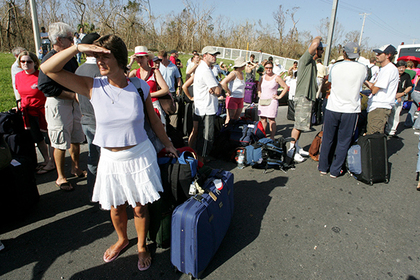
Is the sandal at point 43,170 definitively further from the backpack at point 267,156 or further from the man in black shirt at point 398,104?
the man in black shirt at point 398,104

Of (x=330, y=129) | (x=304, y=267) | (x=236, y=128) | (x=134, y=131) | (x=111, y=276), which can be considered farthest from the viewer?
(x=236, y=128)

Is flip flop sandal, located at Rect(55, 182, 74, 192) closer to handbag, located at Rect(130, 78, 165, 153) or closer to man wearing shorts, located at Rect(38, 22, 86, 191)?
man wearing shorts, located at Rect(38, 22, 86, 191)

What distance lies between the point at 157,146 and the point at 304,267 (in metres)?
1.77

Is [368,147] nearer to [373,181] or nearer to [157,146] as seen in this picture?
[373,181]

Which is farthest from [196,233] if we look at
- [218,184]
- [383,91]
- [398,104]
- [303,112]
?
[398,104]

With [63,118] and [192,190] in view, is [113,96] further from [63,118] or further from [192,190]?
[63,118]

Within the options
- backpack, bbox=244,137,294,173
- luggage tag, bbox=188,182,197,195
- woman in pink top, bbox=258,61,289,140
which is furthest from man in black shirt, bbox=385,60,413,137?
luggage tag, bbox=188,182,197,195

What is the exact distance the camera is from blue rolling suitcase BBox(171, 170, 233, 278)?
6.74 ft

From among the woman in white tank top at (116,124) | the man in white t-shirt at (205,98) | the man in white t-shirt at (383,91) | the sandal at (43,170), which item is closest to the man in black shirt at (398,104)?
the man in white t-shirt at (383,91)

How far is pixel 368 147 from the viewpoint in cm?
404

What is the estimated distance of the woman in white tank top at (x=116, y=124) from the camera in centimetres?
172

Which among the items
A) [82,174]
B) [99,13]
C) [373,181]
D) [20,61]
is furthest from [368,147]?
[99,13]

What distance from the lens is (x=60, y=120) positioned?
3260 mm

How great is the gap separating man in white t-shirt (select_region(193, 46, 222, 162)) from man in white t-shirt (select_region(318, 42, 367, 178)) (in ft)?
6.07
